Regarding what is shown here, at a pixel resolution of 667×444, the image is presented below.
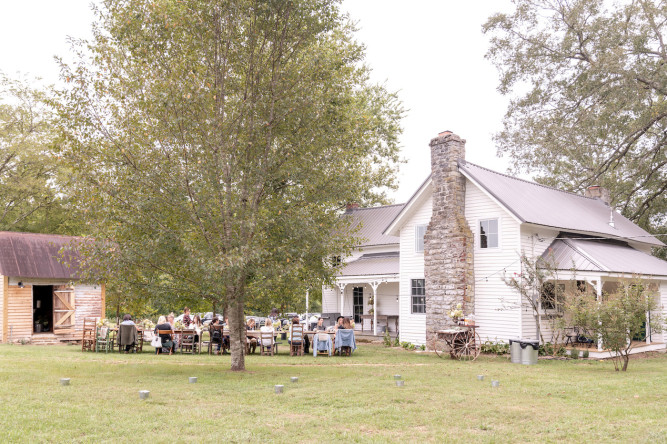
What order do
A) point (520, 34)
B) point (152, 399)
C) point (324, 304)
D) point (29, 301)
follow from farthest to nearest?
point (324, 304)
point (520, 34)
point (29, 301)
point (152, 399)

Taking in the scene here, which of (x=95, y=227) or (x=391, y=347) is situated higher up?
(x=95, y=227)

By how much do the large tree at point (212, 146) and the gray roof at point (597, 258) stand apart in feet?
29.9

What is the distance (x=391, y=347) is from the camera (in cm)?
2180

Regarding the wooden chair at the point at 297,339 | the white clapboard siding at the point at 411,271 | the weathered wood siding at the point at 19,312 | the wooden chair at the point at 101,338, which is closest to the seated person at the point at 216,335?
the wooden chair at the point at 297,339

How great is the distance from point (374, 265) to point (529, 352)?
12.2 meters

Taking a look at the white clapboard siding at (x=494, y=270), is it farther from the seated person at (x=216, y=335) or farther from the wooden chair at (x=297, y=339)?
the seated person at (x=216, y=335)

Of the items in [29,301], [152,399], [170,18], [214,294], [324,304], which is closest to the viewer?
[152,399]

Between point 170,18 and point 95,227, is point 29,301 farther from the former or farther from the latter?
point 170,18

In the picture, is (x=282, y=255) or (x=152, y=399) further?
(x=282, y=255)

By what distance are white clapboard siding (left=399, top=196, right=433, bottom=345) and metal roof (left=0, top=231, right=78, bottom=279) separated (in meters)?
12.7

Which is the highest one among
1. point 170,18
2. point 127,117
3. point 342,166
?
point 170,18

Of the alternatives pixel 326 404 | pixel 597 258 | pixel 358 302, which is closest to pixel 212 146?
pixel 326 404

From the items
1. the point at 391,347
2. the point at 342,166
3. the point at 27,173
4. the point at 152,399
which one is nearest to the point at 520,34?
the point at 391,347

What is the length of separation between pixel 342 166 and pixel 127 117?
5.00m
